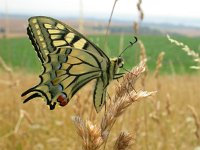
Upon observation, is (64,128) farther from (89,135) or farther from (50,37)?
(89,135)

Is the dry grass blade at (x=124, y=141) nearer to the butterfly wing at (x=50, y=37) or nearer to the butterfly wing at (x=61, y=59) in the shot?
the butterfly wing at (x=61, y=59)

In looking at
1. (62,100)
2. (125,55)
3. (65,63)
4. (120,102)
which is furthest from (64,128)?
(120,102)

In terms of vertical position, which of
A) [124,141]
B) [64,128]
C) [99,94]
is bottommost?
[64,128]

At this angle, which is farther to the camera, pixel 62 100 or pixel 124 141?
pixel 62 100

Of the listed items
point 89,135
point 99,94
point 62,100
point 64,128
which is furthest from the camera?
point 64,128

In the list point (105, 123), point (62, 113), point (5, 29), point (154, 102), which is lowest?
point (62, 113)

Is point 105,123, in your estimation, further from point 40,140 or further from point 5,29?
point 40,140

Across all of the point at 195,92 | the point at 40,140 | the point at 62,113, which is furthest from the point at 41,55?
the point at 195,92

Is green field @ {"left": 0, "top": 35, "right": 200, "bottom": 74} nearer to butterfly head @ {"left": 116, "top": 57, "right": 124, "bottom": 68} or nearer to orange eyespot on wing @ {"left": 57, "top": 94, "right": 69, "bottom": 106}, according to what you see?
butterfly head @ {"left": 116, "top": 57, "right": 124, "bottom": 68}
